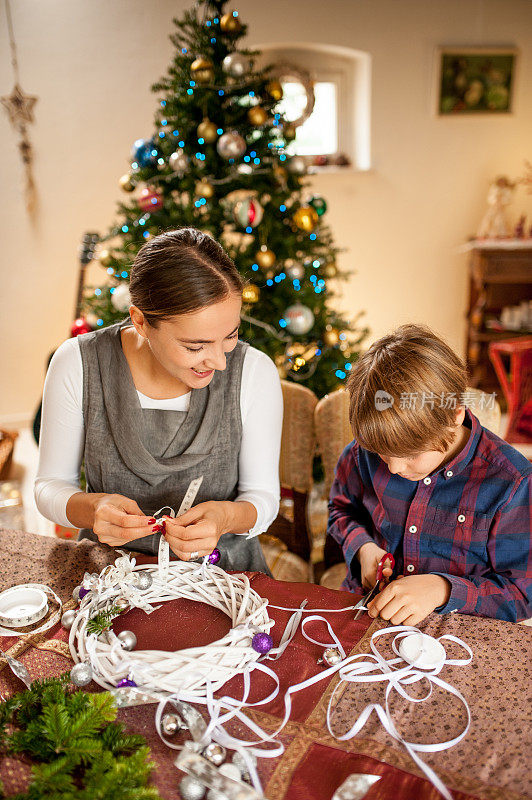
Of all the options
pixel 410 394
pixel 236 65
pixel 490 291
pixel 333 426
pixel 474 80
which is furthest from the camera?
pixel 490 291

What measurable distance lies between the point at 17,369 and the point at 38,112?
159 cm

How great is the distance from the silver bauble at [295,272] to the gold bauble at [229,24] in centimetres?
89

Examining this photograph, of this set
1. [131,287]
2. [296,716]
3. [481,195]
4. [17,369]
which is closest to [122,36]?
[131,287]

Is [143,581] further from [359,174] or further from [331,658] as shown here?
[359,174]

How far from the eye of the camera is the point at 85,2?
1938mm

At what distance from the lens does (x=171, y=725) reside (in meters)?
0.69

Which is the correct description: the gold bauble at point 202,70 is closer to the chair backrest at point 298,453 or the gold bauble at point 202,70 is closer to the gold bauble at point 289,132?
the gold bauble at point 289,132

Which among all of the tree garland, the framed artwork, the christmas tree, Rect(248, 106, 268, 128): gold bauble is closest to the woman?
the tree garland

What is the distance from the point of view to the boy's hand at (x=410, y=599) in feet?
2.85

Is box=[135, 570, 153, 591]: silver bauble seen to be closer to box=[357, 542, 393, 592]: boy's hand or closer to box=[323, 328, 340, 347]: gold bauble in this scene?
box=[357, 542, 393, 592]: boy's hand

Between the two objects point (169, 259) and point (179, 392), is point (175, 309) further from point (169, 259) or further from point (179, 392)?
point (179, 392)

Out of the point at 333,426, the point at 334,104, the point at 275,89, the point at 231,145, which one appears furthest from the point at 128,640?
the point at 334,104

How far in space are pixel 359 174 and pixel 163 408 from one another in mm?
3457

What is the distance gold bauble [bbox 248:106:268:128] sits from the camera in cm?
224
